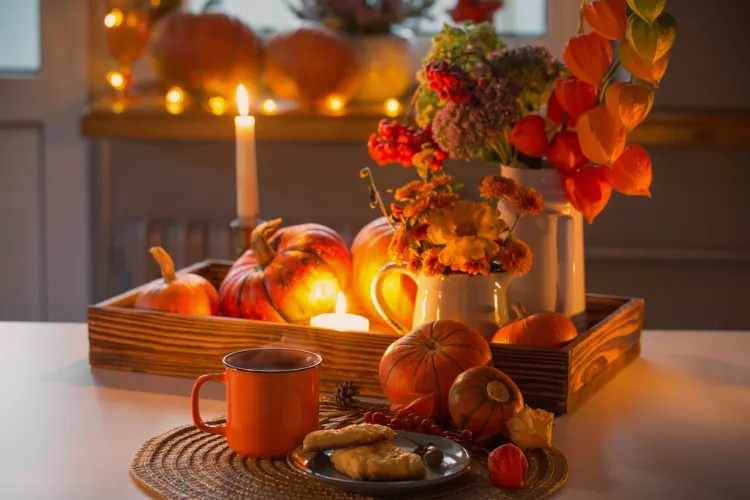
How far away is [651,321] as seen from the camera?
2.28 m

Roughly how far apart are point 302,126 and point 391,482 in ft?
4.93

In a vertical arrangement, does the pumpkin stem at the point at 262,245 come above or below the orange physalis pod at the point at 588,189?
below

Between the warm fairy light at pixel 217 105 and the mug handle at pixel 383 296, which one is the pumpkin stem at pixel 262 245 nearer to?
the mug handle at pixel 383 296

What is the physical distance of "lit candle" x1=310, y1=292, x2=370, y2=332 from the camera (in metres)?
1.17

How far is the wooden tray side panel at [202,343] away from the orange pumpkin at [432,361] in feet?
0.23

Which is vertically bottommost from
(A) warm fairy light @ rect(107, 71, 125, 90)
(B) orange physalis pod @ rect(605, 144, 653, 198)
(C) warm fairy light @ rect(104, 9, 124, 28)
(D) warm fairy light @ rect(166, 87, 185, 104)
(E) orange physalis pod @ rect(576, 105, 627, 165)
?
(B) orange physalis pod @ rect(605, 144, 653, 198)

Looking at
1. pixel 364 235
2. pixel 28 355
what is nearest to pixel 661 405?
pixel 364 235

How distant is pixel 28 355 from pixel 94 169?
122 cm

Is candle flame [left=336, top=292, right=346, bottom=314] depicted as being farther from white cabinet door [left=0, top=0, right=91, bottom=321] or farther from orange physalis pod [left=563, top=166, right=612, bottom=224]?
white cabinet door [left=0, top=0, right=91, bottom=321]

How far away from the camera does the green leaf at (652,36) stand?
103 centimetres

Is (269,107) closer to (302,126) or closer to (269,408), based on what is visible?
(302,126)

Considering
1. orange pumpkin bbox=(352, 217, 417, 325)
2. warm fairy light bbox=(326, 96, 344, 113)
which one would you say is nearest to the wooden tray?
orange pumpkin bbox=(352, 217, 417, 325)

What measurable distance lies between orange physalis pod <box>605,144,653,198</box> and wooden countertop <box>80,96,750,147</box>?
1060mm

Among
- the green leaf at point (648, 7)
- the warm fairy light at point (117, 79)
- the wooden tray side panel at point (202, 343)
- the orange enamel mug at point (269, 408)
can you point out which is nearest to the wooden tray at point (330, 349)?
the wooden tray side panel at point (202, 343)
